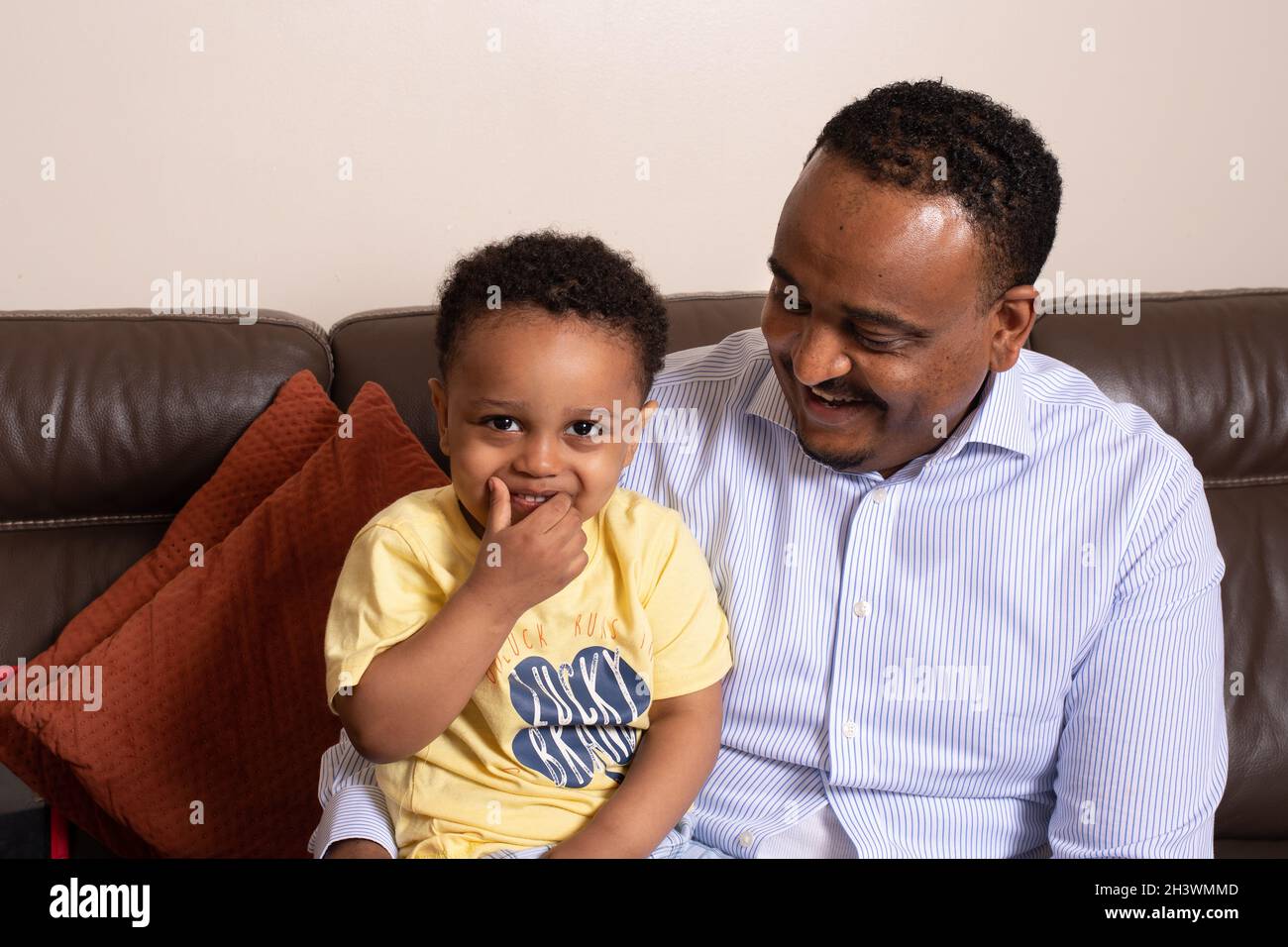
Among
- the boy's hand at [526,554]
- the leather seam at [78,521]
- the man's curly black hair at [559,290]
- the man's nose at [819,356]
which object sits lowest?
→ the leather seam at [78,521]

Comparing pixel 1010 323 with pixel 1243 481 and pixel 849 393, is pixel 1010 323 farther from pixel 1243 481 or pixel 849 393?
pixel 1243 481

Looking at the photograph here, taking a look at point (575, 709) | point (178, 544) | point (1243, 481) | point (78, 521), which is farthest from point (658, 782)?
point (1243, 481)

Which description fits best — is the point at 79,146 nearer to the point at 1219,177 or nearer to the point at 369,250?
the point at 369,250

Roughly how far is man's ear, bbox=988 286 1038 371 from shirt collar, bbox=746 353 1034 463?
3cm

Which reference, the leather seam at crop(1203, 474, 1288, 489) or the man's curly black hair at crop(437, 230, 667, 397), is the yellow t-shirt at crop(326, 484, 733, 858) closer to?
the man's curly black hair at crop(437, 230, 667, 397)

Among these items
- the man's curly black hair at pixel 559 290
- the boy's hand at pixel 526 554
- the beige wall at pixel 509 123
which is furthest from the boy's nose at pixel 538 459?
the beige wall at pixel 509 123

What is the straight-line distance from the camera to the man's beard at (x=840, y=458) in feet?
4.68

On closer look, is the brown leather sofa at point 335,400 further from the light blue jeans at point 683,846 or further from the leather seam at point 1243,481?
the light blue jeans at point 683,846

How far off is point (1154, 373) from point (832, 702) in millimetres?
896

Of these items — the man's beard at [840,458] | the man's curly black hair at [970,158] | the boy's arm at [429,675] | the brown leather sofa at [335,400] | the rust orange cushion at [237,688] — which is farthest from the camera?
the brown leather sofa at [335,400]

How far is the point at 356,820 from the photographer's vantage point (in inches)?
53.3

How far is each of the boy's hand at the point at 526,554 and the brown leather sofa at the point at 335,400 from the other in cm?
68

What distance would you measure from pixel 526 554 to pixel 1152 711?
73 centimetres

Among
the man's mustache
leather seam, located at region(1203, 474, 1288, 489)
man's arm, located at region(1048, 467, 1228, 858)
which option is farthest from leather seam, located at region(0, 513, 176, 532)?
leather seam, located at region(1203, 474, 1288, 489)
